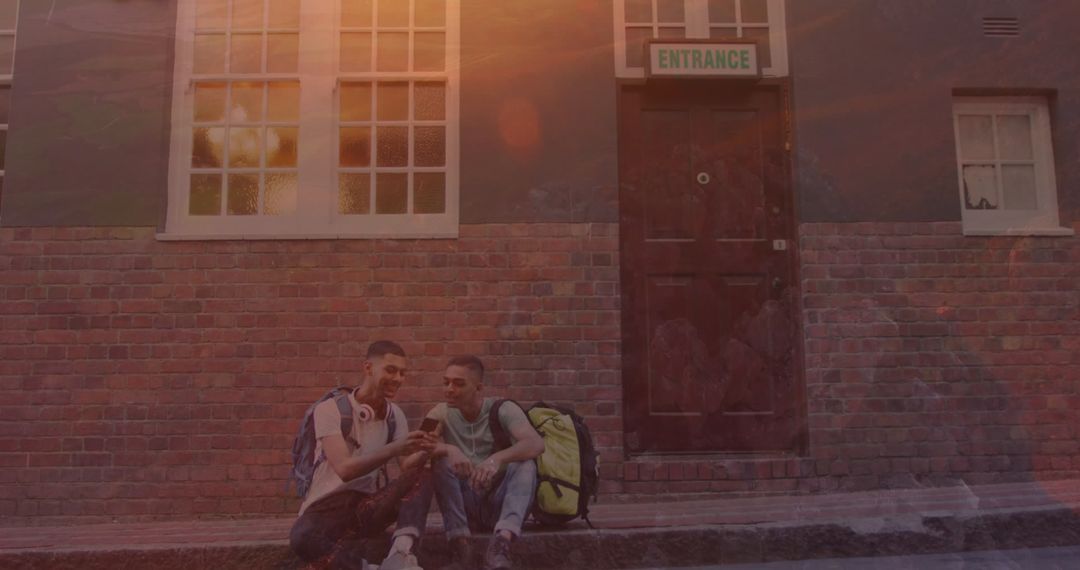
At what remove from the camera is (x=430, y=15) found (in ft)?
20.6

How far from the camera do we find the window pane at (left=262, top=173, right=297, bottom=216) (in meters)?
6.11

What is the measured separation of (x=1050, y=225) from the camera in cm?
627

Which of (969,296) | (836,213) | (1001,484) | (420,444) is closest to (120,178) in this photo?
(420,444)

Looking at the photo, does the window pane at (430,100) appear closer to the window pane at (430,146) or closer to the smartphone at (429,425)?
the window pane at (430,146)

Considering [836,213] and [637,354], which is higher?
[836,213]

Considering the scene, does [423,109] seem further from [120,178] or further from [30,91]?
[30,91]

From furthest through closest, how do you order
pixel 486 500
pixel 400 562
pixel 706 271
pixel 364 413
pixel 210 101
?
pixel 210 101 < pixel 706 271 < pixel 486 500 < pixel 364 413 < pixel 400 562

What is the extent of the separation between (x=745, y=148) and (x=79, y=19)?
5.18m

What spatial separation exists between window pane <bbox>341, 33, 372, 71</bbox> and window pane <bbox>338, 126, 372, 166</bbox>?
0.48m

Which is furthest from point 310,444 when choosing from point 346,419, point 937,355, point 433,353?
point 937,355

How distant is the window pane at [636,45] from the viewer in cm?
623

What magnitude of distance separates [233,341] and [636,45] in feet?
12.4

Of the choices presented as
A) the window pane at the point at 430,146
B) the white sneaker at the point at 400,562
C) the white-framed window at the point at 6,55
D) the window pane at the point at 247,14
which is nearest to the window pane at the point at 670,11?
the window pane at the point at 430,146

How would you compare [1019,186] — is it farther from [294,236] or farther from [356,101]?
[294,236]
